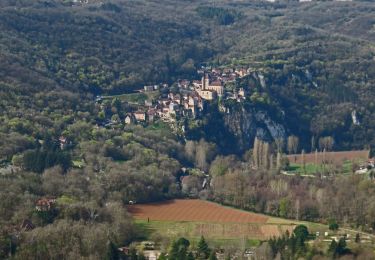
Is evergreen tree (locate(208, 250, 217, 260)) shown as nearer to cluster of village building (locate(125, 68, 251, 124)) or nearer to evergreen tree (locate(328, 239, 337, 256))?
evergreen tree (locate(328, 239, 337, 256))

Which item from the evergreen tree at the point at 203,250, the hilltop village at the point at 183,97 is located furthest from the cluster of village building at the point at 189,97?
the evergreen tree at the point at 203,250

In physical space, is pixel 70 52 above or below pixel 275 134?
above

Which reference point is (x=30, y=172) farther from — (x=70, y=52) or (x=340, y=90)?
(x=340, y=90)

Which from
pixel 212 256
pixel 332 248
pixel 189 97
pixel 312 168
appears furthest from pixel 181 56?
pixel 212 256

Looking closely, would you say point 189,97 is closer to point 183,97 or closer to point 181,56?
point 183,97

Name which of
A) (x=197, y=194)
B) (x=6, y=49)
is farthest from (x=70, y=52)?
(x=197, y=194)
